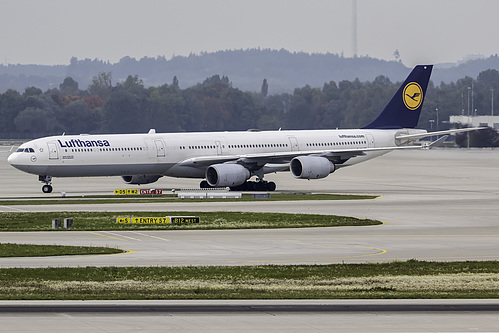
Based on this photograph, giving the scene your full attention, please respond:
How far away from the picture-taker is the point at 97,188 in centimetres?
7438

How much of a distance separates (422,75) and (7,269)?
173 feet

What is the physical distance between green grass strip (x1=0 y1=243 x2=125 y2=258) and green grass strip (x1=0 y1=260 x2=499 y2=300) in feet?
13.1

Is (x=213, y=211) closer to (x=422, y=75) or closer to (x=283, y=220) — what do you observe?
(x=283, y=220)

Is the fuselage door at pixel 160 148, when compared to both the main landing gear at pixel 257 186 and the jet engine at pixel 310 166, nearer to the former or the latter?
the main landing gear at pixel 257 186

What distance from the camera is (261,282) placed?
87.4 feet

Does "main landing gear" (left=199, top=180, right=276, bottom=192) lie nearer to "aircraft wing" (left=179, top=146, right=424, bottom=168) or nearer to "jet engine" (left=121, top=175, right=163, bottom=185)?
"aircraft wing" (left=179, top=146, right=424, bottom=168)

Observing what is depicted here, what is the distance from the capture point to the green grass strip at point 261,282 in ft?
79.1

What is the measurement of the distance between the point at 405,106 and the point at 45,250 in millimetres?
46698

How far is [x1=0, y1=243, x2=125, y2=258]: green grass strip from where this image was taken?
32906mm

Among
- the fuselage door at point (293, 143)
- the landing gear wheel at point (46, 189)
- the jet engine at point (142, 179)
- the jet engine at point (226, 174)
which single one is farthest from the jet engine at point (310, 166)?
the landing gear wheel at point (46, 189)

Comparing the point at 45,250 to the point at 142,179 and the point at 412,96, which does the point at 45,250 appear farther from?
the point at 412,96

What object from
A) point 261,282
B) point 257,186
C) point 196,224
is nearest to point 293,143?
point 257,186

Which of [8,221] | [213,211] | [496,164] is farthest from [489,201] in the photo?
[496,164]

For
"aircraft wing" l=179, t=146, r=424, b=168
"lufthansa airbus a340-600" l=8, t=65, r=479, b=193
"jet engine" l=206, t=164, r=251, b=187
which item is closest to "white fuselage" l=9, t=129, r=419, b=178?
"lufthansa airbus a340-600" l=8, t=65, r=479, b=193
